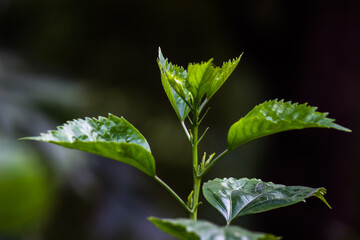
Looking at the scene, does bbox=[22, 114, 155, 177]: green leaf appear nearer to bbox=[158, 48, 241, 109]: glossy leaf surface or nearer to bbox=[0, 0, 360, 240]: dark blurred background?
bbox=[158, 48, 241, 109]: glossy leaf surface

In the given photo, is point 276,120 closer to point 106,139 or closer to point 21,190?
point 106,139

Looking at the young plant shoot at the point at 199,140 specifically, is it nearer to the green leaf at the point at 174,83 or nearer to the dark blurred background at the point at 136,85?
the green leaf at the point at 174,83

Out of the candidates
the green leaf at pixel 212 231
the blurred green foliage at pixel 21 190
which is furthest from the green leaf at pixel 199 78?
the blurred green foliage at pixel 21 190

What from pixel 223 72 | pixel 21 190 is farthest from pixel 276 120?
pixel 21 190

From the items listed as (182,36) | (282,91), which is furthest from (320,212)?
(182,36)

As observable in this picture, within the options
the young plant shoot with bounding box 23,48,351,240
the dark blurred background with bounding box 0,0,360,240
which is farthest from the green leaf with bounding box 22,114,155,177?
the dark blurred background with bounding box 0,0,360,240
